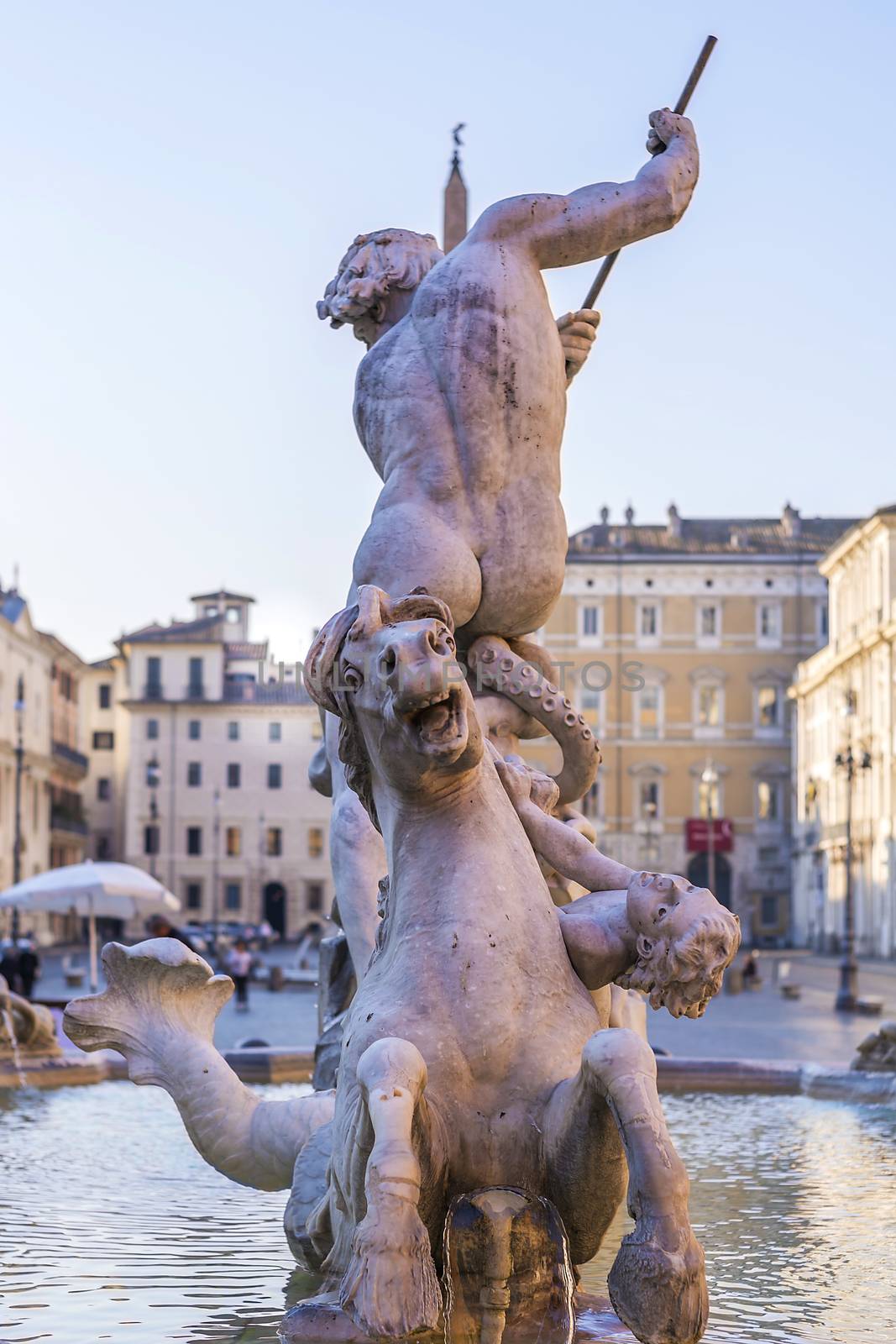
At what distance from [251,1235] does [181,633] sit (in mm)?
96453

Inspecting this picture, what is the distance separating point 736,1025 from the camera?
20250 mm

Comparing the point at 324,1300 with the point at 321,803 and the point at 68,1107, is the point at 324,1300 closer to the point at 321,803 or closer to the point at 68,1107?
the point at 68,1107

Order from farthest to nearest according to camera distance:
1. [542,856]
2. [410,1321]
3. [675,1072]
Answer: [675,1072], [542,856], [410,1321]

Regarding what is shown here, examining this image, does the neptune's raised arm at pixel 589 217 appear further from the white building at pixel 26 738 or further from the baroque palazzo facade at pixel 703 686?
the baroque palazzo facade at pixel 703 686

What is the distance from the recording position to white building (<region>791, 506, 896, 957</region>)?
2420 inches

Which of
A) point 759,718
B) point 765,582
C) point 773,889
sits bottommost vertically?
point 773,889

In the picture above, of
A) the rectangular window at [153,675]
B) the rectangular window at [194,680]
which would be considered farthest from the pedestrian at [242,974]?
the rectangular window at [153,675]

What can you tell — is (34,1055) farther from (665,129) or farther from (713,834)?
(713,834)

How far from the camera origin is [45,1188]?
557 centimetres

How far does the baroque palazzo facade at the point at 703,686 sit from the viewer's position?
258ft

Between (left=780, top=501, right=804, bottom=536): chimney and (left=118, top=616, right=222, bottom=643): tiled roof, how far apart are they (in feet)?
101

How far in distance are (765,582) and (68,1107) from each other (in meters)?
→ 74.3

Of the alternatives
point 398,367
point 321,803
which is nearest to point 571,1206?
point 398,367

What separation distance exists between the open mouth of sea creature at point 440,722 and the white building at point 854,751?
176 ft
